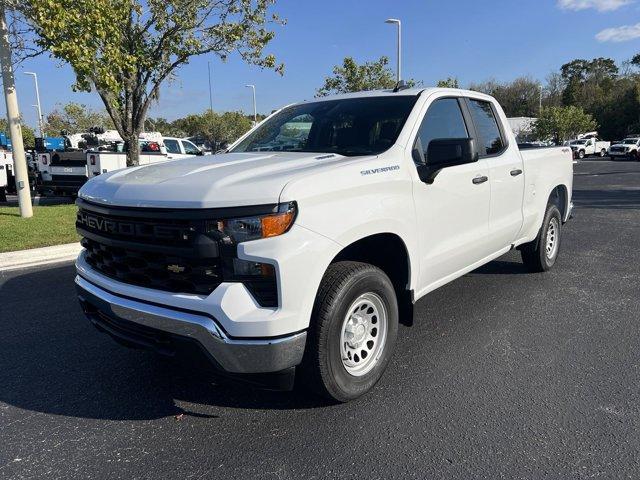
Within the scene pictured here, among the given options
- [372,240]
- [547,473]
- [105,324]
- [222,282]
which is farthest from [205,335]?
[547,473]

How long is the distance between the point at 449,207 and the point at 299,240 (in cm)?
160

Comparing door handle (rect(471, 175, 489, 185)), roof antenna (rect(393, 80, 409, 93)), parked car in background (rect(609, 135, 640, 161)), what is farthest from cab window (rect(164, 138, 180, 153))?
parked car in background (rect(609, 135, 640, 161))

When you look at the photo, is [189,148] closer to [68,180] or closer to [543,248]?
[68,180]

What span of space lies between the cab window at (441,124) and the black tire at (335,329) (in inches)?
39.2

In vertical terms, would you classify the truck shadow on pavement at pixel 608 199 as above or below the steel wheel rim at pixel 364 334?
below

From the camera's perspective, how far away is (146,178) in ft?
10.0

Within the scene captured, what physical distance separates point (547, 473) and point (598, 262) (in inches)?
192

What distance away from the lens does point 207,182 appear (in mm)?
2719

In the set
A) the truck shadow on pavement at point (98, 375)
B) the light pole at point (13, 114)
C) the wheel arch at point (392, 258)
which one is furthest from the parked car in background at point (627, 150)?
the wheel arch at point (392, 258)

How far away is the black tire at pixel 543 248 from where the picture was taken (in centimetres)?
568

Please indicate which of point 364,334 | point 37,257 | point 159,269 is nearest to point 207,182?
point 159,269

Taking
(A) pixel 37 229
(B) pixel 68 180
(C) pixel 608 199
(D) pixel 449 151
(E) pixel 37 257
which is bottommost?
(C) pixel 608 199

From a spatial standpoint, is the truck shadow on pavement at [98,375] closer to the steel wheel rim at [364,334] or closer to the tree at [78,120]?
the steel wheel rim at [364,334]

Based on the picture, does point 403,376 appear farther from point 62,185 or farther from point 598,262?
point 62,185
